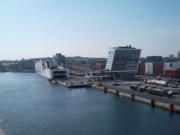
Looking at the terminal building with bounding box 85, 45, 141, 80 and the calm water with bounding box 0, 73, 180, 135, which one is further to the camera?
the terminal building with bounding box 85, 45, 141, 80

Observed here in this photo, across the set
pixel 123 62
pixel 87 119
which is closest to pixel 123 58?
pixel 123 62

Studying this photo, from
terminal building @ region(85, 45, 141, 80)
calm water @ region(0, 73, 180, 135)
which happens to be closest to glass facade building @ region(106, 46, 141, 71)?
terminal building @ region(85, 45, 141, 80)

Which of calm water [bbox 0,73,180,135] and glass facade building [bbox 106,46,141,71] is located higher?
glass facade building [bbox 106,46,141,71]

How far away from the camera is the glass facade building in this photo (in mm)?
25391

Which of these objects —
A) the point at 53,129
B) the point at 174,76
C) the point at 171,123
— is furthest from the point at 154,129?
the point at 174,76

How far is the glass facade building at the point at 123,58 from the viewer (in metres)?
25.4

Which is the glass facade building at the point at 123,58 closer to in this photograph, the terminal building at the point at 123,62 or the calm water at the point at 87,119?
the terminal building at the point at 123,62

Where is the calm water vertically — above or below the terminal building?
below

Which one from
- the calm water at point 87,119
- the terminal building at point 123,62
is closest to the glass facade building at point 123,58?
the terminal building at point 123,62

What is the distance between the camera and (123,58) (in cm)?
2591

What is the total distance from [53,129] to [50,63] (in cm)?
2269

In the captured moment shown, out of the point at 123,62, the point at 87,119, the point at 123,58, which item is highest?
the point at 123,58

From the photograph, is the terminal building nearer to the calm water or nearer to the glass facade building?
the glass facade building

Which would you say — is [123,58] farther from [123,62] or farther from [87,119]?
[87,119]
